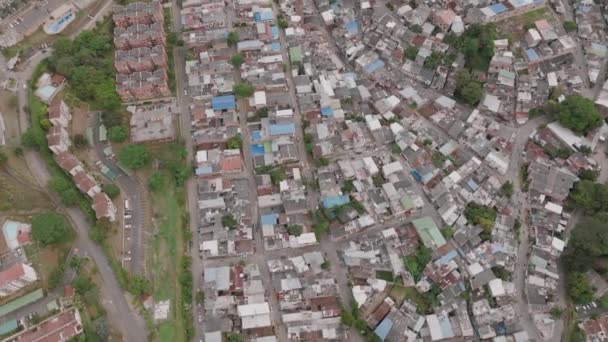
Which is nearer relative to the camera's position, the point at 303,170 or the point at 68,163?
the point at 68,163

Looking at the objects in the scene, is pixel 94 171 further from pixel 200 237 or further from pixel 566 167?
pixel 566 167

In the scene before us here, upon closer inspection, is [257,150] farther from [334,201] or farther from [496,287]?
[496,287]

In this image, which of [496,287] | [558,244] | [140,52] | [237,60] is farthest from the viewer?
[237,60]

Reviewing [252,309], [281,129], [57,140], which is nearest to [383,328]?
[252,309]

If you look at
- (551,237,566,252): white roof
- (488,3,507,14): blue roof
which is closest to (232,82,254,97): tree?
(488,3,507,14): blue roof

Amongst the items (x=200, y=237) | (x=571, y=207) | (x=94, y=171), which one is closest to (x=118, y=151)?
(x=94, y=171)

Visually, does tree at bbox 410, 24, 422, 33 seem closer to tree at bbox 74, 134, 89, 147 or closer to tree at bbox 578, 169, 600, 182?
tree at bbox 578, 169, 600, 182

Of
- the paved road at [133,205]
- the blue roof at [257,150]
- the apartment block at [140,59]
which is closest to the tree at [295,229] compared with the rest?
the blue roof at [257,150]
